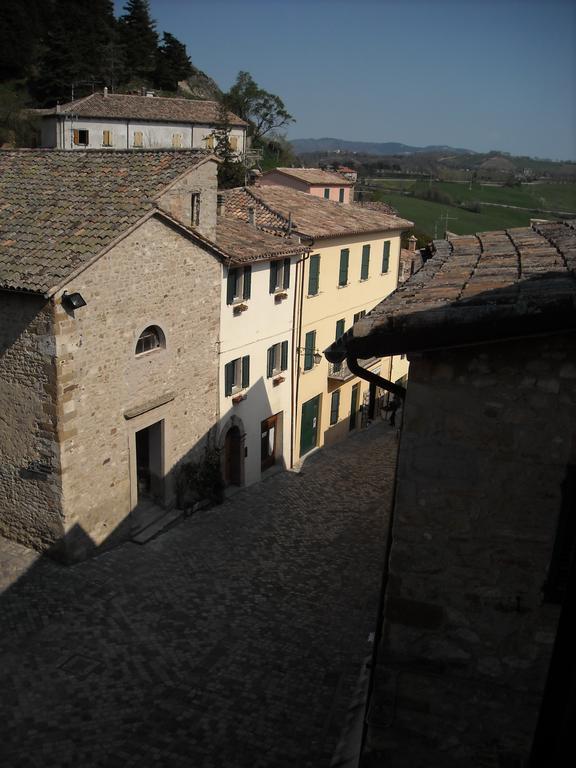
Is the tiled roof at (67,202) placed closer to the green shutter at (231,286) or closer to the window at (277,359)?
the green shutter at (231,286)

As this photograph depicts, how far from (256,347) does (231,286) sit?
7.91 feet

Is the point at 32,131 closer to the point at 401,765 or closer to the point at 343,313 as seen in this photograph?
the point at 343,313

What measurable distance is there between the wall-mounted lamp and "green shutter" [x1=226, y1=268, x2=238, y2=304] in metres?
6.21

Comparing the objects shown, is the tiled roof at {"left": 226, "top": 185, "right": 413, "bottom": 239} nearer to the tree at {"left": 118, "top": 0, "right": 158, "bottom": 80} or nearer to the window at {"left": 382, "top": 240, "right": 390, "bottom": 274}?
the window at {"left": 382, "top": 240, "right": 390, "bottom": 274}

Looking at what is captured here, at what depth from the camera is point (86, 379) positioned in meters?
14.5

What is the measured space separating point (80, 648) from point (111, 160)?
11277 mm

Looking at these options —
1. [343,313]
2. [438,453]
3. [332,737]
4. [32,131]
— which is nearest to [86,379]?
[332,737]

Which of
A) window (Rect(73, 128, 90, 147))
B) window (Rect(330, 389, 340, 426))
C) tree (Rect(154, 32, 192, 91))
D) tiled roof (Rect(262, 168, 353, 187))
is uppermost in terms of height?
tree (Rect(154, 32, 192, 91))

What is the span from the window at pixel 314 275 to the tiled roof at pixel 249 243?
4.66 feet

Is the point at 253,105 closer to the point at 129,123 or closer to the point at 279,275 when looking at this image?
the point at 129,123

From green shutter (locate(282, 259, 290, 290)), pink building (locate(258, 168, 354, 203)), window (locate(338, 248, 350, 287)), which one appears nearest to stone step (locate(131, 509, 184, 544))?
green shutter (locate(282, 259, 290, 290))

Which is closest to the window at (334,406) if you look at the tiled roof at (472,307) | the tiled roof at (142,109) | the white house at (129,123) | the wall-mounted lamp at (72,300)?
the wall-mounted lamp at (72,300)

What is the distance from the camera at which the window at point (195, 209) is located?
17281 mm

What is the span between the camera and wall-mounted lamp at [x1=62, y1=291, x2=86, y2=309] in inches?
535
